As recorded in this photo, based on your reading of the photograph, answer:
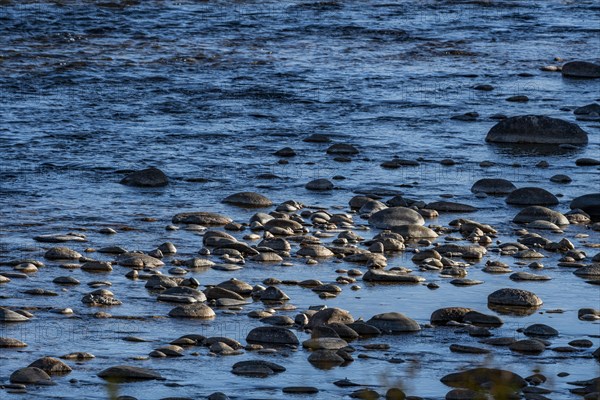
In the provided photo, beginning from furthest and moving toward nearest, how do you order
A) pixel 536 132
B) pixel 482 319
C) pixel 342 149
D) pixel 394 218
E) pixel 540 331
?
pixel 536 132
pixel 342 149
pixel 394 218
pixel 482 319
pixel 540 331

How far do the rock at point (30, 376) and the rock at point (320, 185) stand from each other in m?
5.30

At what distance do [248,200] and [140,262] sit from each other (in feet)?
7.23

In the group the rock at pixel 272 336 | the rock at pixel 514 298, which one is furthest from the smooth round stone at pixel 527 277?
the rock at pixel 272 336

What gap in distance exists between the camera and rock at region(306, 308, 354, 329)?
792 centimetres

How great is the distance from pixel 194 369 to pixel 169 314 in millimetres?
1066

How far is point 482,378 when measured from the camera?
22.6 feet

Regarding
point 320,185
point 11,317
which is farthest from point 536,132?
point 11,317

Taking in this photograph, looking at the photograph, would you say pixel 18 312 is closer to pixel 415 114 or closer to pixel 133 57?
pixel 415 114

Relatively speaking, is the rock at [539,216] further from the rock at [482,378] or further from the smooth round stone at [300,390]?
the smooth round stone at [300,390]

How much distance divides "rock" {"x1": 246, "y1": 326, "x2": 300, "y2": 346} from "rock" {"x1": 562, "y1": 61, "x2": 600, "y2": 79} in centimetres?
1137

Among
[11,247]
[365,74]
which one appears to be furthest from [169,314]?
[365,74]

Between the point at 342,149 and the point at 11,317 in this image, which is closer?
the point at 11,317

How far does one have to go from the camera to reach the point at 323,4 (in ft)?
79.4

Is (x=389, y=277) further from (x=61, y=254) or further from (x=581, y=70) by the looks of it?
(x=581, y=70)
